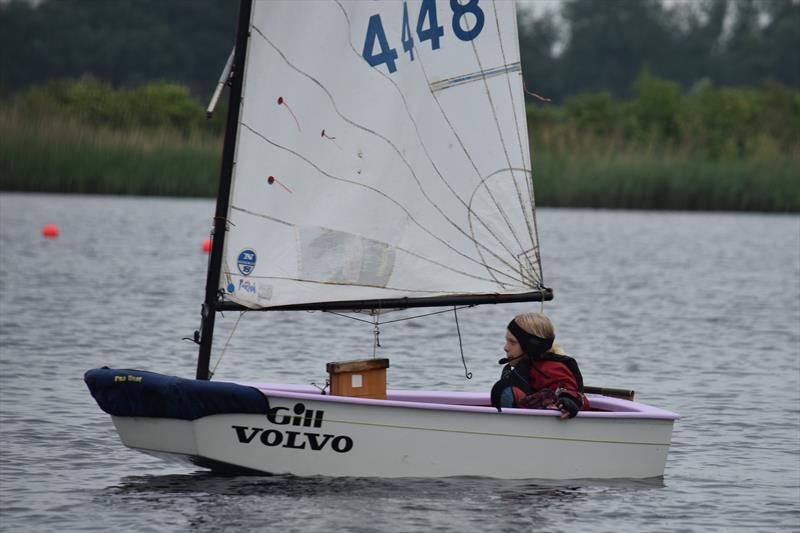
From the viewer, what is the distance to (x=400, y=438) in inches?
421

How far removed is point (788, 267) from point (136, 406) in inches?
961

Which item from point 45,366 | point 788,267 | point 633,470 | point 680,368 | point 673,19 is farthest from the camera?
point 673,19

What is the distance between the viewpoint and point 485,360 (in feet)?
61.2

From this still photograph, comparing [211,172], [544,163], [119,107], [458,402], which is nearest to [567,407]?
[458,402]

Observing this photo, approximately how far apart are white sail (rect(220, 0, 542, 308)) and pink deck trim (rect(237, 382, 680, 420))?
0.75 meters

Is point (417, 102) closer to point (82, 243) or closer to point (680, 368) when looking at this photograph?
point (680, 368)

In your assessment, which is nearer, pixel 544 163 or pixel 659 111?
pixel 544 163

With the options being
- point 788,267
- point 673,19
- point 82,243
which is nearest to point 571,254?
point 788,267

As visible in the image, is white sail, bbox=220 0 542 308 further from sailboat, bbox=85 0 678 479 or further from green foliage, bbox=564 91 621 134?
green foliage, bbox=564 91 621 134

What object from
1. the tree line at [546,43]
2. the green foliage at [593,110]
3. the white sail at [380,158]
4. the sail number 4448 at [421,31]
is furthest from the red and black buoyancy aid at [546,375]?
the tree line at [546,43]

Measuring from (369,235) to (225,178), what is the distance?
1.18 m

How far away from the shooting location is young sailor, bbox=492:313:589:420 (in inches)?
432

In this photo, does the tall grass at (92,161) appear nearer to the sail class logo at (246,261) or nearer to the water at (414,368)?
the water at (414,368)

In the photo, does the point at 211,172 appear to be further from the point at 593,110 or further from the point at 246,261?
the point at 246,261
